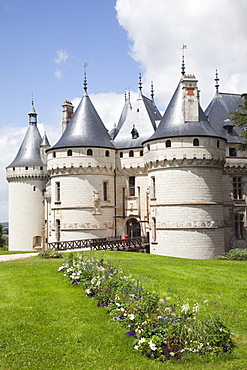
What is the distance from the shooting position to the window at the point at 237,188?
37438 mm

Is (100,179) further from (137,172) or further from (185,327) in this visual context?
(185,327)

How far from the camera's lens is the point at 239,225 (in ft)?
121

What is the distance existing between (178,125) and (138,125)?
25.3ft

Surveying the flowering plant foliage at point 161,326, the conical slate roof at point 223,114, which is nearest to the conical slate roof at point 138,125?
the conical slate roof at point 223,114

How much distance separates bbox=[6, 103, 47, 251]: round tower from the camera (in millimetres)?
48906

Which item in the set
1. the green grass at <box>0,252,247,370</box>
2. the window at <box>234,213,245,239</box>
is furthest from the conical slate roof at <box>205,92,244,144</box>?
the green grass at <box>0,252,247,370</box>

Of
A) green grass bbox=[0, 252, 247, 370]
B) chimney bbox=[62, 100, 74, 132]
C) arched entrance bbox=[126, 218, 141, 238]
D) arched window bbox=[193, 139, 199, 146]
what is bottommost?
green grass bbox=[0, 252, 247, 370]

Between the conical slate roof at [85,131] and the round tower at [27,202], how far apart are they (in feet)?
Answer: 41.6

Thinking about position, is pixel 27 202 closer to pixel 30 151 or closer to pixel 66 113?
pixel 30 151

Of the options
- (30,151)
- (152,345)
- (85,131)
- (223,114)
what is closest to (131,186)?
(85,131)

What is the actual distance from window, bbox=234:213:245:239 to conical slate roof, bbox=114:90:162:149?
1104 centimetres

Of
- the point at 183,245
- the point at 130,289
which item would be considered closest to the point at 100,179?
the point at 183,245

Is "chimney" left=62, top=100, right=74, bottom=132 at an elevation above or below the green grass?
above

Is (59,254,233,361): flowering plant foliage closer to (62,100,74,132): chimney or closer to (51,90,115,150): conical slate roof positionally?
(51,90,115,150): conical slate roof
